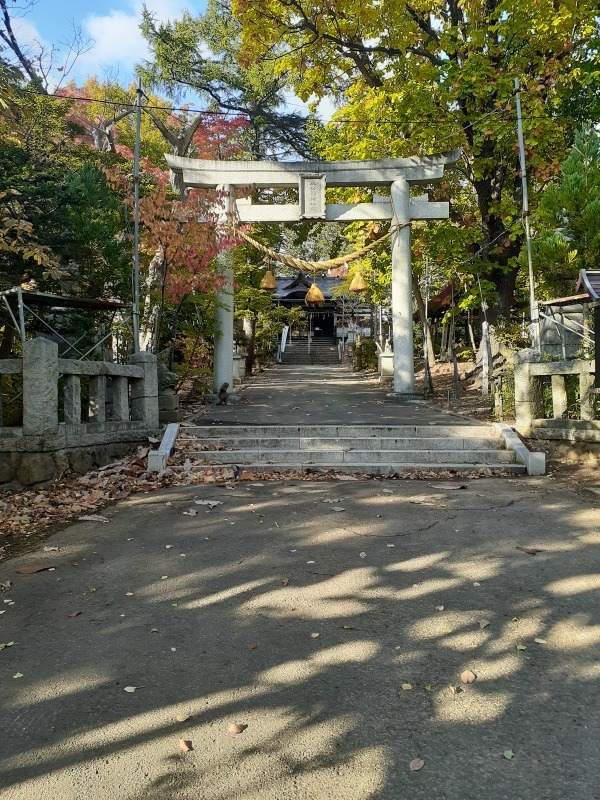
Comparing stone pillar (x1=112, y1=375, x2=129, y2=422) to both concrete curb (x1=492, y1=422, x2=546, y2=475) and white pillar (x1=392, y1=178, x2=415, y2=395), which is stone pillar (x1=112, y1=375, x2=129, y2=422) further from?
white pillar (x1=392, y1=178, x2=415, y2=395)

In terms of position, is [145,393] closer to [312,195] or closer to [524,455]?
[524,455]

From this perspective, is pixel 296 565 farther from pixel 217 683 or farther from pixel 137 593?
pixel 217 683

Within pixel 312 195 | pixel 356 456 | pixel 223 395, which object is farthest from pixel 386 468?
pixel 312 195

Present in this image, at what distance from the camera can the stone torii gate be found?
44.7 feet

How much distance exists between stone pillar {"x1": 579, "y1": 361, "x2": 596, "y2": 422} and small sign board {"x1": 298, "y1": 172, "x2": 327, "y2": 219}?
779 cm

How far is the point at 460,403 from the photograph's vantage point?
14.0 metres

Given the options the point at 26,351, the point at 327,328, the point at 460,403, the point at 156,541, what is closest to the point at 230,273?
the point at 460,403

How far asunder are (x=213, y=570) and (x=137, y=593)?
0.59 meters

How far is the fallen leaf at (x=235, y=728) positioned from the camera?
2475 mm

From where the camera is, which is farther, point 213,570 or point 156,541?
point 156,541

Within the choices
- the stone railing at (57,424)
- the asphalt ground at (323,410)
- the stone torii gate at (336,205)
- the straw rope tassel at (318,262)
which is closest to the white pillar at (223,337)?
the stone torii gate at (336,205)

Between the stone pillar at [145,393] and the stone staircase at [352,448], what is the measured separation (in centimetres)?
59

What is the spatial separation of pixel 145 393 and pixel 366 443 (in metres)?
3.41

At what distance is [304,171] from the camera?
13.7 meters
